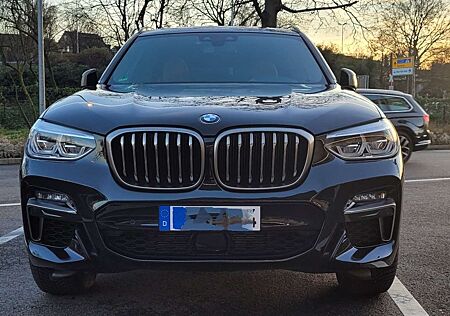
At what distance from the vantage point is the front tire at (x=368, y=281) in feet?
10.2

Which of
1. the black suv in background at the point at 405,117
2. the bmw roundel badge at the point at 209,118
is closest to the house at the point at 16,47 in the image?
the black suv in background at the point at 405,117

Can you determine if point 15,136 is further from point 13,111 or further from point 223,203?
point 223,203

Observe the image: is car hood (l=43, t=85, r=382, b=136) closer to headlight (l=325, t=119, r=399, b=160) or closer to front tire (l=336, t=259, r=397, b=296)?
headlight (l=325, t=119, r=399, b=160)

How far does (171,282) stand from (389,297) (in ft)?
4.49

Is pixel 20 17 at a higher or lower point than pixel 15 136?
higher

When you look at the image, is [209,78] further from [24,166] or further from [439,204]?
[439,204]

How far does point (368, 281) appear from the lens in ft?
10.5

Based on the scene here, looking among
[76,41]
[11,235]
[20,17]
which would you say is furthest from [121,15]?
[11,235]

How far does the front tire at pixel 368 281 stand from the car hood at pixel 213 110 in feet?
2.82

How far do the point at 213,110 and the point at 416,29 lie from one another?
123ft

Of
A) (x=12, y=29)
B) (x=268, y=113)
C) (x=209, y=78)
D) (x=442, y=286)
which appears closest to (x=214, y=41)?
(x=209, y=78)

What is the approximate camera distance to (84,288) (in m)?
3.41

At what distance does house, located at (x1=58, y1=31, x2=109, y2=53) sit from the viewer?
91.9 ft

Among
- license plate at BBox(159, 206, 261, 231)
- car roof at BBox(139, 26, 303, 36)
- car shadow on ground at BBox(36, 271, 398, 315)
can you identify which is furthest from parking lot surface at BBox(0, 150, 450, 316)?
car roof at BBox(139, 26, 303, 36)
